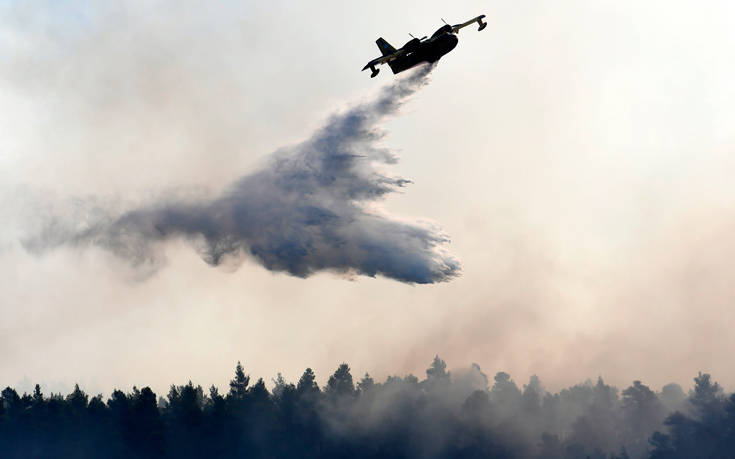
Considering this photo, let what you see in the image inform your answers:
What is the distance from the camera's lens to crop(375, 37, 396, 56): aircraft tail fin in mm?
59728

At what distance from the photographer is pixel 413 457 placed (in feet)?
328

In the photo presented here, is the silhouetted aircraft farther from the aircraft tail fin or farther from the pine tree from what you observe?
the pine tree

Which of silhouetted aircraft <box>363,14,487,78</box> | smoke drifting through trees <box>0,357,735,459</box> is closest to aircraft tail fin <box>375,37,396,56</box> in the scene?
silhouetted aircraft <box>363,14,487,78</box>

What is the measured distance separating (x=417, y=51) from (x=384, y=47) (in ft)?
10.5

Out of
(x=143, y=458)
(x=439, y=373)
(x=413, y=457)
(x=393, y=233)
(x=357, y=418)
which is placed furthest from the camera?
(x=439, y=373)

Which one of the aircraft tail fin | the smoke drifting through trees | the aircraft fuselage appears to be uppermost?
the aircraft tail fin

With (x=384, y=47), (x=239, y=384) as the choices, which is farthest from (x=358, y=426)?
(x=384, y=47)

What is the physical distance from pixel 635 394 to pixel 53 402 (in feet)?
233

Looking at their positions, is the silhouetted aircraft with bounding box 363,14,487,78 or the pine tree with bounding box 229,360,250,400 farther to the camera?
the pine tree with bounding box 229,360,250,400

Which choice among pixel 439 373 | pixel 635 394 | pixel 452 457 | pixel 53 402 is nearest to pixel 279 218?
pixel 452 457

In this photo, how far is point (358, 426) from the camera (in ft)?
350

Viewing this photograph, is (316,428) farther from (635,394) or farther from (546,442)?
(635,394)

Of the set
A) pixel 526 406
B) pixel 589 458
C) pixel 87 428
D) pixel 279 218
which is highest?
pixel 279 218

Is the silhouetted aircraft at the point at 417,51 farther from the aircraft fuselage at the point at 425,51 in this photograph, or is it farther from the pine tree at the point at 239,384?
the pine tree at the point at 239,384
